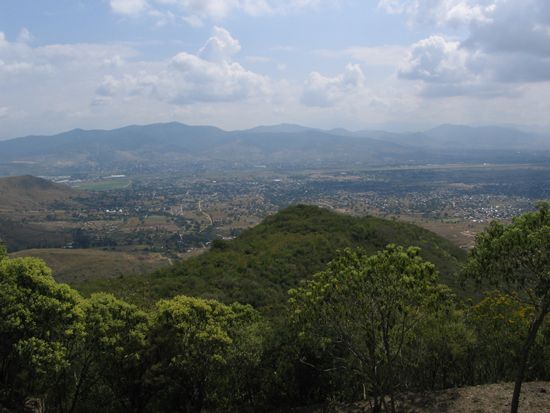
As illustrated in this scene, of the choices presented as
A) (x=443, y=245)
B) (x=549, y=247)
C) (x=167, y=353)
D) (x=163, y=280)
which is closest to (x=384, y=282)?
(x=549, y=247)

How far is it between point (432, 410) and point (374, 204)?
166m

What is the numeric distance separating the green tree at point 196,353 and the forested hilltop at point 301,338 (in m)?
0.05

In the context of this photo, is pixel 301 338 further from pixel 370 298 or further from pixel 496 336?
pixel 496 336

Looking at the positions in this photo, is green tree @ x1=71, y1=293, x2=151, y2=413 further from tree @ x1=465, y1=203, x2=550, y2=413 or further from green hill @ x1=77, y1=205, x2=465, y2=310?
tree @ x1=465, y1=203, x2=550, y2=413

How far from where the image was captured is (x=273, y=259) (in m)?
48.3

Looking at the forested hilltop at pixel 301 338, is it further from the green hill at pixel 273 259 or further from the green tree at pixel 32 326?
the green hill at pixel 273 259

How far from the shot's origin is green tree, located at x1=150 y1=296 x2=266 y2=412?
16.8 meters

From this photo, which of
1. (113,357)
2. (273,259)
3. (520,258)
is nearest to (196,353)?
(113,357)

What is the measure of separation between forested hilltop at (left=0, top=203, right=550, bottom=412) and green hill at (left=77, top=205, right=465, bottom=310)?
11154 mm

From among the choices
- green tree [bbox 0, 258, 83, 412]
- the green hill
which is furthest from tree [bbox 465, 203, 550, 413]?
the green hill

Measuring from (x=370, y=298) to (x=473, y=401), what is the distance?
23.1 ft

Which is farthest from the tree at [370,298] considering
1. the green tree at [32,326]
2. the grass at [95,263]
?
the grass at [95,263]

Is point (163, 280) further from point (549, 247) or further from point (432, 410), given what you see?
point (549, 247)

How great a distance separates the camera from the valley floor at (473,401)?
15672 mm
